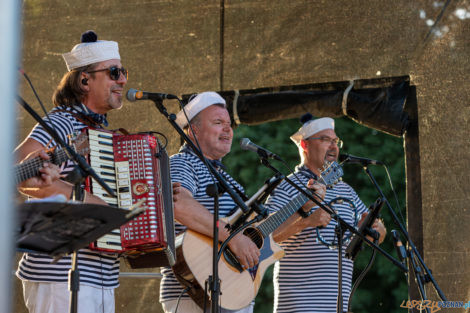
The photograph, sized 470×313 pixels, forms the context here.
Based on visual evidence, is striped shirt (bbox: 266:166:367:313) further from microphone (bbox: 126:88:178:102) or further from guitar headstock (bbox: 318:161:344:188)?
microphone (bbox: 126:88:178:102)

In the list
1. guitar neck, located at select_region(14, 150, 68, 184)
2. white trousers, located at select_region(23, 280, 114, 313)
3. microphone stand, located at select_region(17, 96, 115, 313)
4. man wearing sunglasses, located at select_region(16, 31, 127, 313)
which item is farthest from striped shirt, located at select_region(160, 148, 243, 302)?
microphone stand, located at select_region(17, 96, 115, 313)

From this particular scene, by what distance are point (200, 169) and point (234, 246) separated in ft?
1.74

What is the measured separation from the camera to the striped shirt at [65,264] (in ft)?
10.4

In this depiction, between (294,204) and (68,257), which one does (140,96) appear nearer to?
(68,257)

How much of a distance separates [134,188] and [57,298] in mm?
611

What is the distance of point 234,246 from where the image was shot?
424 cm

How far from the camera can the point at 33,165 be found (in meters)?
2.88

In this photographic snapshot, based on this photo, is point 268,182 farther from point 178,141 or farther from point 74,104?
point 178,141

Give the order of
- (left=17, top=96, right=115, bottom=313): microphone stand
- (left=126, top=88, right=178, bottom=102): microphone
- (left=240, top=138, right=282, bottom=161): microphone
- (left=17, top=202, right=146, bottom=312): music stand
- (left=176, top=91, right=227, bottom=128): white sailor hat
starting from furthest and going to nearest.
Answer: (left=176, top=91, right=227, bottom=128): white sailor hat
(left=240, top=138, right=282, bottom=161): microphone
(left=126, top=88, right=178, bottom=102): microphone
(left=17, top=96, right=115, bottom=313): microphone stand
(left=17, top=202, right=146, bottom=312): music stand

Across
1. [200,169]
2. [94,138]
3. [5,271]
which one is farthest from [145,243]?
[5,271]

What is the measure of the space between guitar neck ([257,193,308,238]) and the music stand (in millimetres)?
2262

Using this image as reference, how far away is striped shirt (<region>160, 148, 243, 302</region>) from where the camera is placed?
13.6ft

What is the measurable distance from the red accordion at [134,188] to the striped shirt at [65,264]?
0.12 metres

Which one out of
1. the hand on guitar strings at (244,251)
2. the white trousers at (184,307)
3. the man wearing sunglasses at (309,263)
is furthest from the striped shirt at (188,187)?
the man wearing sunglasses at (309,263)
